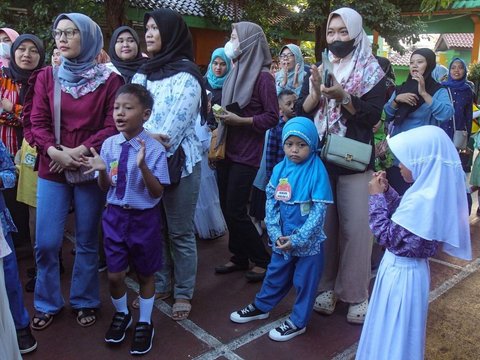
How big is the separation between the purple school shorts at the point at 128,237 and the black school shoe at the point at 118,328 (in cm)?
39

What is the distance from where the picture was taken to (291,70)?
5027 mm

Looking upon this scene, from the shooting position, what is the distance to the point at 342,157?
2.99 meters

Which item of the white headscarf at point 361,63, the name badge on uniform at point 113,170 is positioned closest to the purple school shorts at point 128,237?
the name badge on uniform at point 113,170

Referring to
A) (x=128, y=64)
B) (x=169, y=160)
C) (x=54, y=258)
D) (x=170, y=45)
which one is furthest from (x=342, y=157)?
(x=128, y=64)

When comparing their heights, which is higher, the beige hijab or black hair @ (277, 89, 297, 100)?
the beige hijab

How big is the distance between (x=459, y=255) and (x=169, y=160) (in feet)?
5.79

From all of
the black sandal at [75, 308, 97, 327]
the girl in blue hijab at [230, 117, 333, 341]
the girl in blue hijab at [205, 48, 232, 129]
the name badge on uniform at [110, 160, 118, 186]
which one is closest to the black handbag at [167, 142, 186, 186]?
the name badge on uniform at [110, 160, 118, 186]

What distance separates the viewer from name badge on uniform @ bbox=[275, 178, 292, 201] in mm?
2975

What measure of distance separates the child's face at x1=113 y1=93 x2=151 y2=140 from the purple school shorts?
492 mm

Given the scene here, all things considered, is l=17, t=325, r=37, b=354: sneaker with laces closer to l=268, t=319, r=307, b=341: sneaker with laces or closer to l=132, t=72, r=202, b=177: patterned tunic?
l=132, t=72, r=202, b=177: patterned tunic

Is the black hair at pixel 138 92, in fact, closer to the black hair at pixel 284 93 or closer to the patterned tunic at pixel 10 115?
the patterned tunic at pixel 10 115

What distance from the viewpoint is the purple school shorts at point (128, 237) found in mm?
2732

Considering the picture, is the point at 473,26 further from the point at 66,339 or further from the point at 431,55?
the point at 66,339

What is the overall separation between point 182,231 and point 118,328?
74cm
